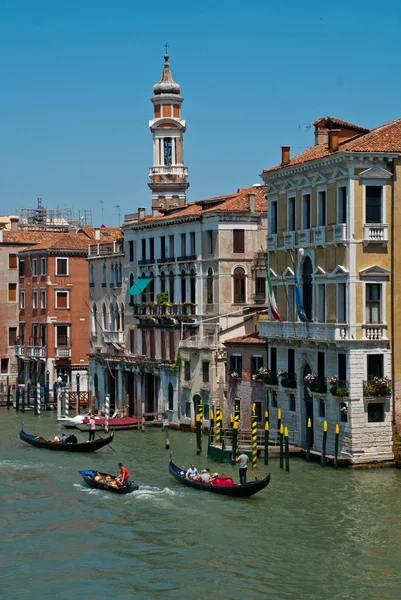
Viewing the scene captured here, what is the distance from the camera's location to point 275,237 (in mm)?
39219

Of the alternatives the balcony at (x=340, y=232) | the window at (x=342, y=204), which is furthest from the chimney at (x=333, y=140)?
the balcony at (x=340, y=232)

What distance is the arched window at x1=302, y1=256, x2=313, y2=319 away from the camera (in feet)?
121

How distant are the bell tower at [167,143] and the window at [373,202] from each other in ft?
115

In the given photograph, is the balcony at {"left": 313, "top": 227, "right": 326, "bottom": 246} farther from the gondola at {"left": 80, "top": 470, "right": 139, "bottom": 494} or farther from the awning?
the awning

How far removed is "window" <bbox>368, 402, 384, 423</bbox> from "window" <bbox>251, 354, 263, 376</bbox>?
288 inches

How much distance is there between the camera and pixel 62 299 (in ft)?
198

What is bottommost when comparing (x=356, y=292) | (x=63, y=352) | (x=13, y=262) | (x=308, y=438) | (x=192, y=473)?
(x=192, y=473)

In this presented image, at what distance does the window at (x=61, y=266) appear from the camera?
198ft

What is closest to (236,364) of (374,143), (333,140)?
(333,140)

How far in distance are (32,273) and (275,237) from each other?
83.0ft

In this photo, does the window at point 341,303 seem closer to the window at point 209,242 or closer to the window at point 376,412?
the window at point 376,412

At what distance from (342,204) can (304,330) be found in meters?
4.22

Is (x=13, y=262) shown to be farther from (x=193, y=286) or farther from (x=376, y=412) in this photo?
(x=376, y=412)

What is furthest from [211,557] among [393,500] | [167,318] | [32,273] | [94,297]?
[32,273]
